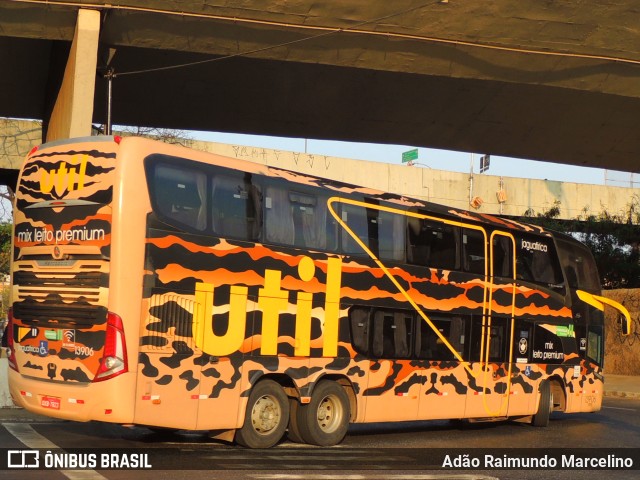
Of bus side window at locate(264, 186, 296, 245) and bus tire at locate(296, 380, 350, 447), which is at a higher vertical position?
bus side window at locate(264, 186, 296, 245)

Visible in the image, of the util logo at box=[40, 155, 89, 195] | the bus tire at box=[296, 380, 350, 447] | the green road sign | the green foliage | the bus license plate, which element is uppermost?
the green road sign

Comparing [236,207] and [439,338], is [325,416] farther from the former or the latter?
[236,207]

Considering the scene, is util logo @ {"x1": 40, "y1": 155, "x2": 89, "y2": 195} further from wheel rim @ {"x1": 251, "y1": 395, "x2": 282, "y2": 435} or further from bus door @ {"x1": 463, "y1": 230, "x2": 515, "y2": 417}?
bus door @ {"x1": 463, "y1": 230, "x2": 515, "y2": 417}

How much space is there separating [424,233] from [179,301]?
17.7 feet

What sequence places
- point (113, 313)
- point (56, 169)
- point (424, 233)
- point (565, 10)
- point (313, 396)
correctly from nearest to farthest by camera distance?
point (113, 313), point (56, 169), point (313, 396), point (424, 233), point (565, 10)

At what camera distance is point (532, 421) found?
760 inches

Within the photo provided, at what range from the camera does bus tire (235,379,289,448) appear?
43.7 ft

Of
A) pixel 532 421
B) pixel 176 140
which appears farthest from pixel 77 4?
pixel 176 140

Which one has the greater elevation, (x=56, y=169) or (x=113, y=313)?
(x=56, y=169)

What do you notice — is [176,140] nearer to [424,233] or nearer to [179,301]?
[424,233]

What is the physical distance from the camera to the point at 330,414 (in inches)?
576

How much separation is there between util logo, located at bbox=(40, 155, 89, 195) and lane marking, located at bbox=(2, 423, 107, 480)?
336 cm

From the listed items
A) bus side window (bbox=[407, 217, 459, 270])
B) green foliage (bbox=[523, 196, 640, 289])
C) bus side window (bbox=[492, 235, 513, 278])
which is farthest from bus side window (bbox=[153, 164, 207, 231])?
green foliage (bbox=[523, 196, 640, 289])

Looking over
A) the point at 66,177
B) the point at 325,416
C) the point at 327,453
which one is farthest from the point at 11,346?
the point at 325,416
